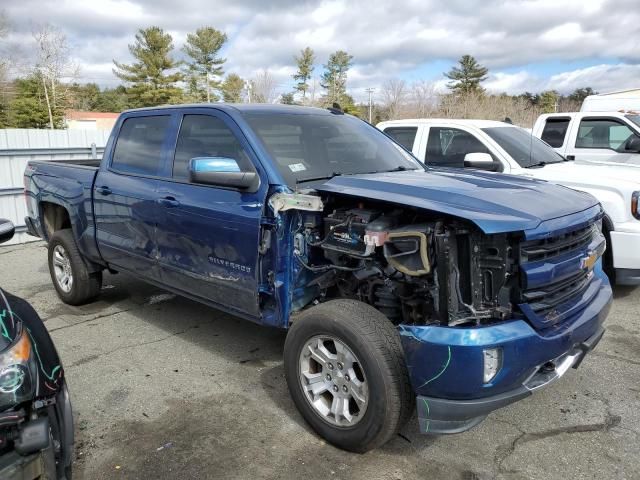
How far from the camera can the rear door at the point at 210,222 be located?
3566 millimetres

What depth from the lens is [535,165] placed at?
6.61m

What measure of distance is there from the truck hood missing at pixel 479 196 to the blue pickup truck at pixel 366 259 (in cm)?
1

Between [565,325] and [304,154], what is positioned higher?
[304,154]

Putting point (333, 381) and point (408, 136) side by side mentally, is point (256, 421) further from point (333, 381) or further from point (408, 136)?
point (408, 136)

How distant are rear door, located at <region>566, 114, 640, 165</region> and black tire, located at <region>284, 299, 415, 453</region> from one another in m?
6.52

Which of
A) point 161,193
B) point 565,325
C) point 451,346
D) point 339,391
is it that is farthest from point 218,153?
point 565,325

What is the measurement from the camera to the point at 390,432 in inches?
111

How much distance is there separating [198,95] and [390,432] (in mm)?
57502

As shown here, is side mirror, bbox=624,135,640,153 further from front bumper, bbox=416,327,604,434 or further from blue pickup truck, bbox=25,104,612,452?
front bumper, bbox=416,327,604,434

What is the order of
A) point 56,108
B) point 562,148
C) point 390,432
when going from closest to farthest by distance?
point 390,432
point 562,148
point 56,108

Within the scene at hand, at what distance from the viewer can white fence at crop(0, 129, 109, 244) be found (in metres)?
9.71

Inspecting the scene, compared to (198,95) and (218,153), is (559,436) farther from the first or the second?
(198,95)

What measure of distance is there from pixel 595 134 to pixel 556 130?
58 cm

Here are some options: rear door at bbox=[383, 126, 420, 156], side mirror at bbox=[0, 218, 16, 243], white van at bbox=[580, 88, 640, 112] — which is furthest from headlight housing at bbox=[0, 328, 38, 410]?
white van at bbox=[580, 88, 640, 112]
